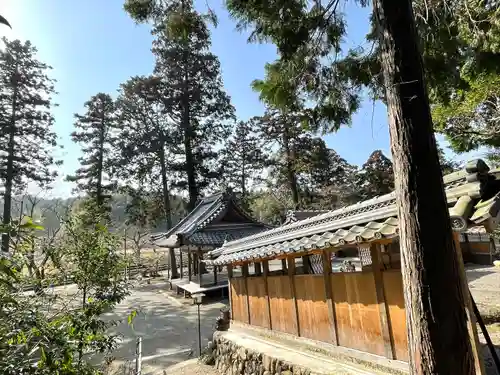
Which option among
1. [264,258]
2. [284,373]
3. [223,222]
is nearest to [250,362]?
[284,373]

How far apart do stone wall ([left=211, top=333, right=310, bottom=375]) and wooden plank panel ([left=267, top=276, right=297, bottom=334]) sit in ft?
2.31

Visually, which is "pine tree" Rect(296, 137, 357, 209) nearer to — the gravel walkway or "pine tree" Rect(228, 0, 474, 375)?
the gravel walkway

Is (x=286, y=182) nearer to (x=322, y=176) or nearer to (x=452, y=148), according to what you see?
(x=322, y=176)

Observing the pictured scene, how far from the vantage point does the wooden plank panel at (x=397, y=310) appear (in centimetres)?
418

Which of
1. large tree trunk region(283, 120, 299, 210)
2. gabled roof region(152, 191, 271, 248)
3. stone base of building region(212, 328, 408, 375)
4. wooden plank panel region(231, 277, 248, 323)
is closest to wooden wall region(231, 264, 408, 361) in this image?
stone base of building region(212, 328, 408, 375)

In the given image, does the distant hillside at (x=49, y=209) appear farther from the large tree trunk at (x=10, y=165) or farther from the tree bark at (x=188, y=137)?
the tree bark at (x=188, y=137)

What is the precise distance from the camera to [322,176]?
26.6 meters

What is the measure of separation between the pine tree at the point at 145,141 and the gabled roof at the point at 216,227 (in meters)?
6.75

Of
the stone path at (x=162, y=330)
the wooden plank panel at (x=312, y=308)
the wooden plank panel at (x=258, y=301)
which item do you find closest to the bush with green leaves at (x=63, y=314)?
the stone path at (x=162, y=330)

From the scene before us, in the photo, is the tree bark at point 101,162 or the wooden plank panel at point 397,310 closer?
the wooden plank panel at point 397,310

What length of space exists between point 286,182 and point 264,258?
1932 cm

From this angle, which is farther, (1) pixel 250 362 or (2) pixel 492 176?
(1) pixel 250 362

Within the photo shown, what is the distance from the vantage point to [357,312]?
4828mm

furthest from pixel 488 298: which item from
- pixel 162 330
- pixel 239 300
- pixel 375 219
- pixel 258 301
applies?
pixel 162 330
